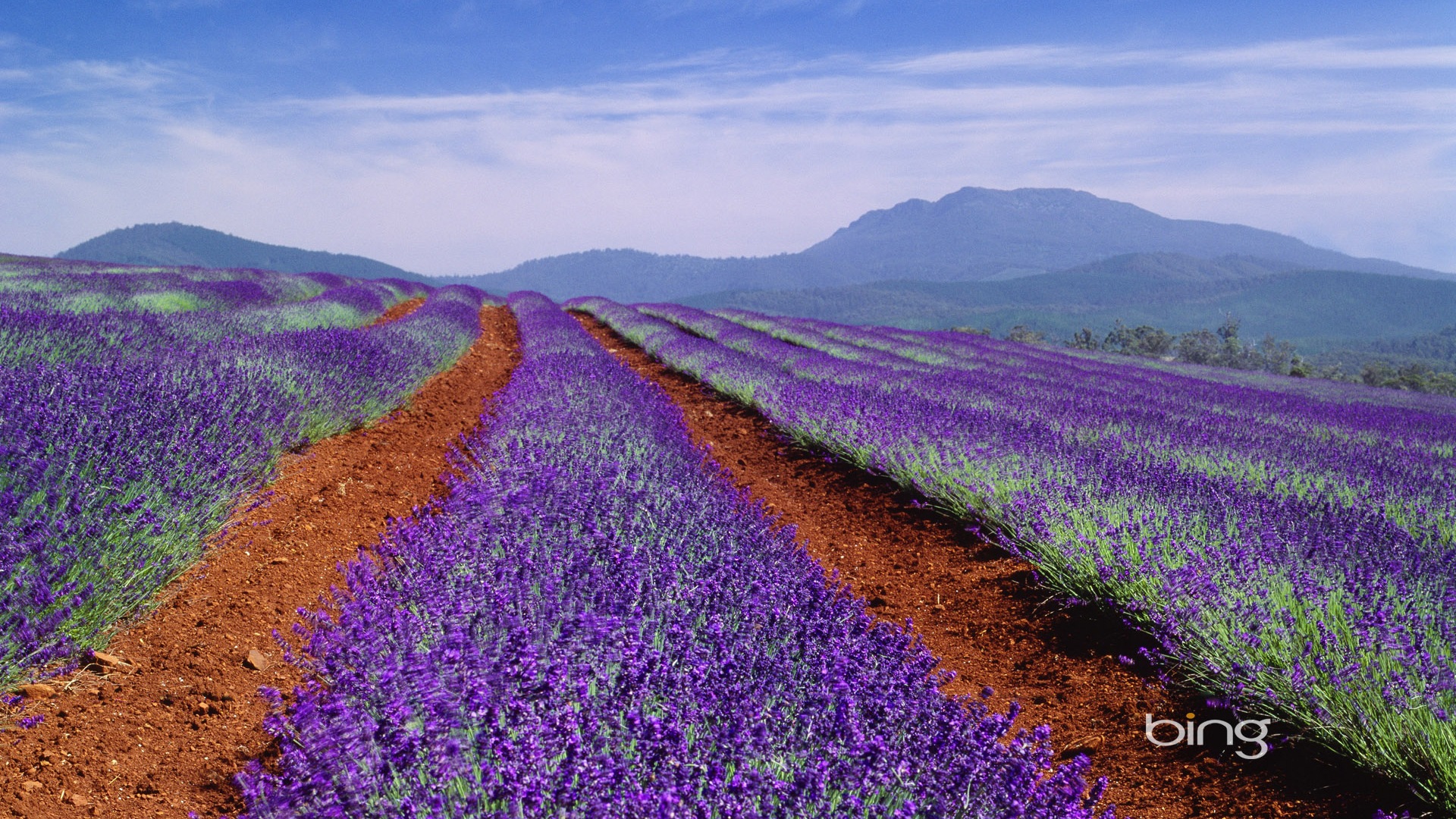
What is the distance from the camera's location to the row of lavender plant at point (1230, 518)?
2.19m

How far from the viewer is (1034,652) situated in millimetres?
3131

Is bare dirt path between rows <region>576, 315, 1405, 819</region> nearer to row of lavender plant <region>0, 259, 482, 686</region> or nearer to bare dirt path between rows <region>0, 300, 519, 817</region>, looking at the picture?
bare dirt path between rows <region>0, 300, 519, 817</region>

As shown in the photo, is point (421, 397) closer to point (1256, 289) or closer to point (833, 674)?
point (833, 674)

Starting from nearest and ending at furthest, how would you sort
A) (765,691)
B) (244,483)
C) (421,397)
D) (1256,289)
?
(765,691), (244,483), (421,397), (1256,289)

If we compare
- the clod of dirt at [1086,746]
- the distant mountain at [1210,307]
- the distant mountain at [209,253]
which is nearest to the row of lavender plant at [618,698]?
the clod of dirt at [1086,746]

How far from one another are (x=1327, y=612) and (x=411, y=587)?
295 cm

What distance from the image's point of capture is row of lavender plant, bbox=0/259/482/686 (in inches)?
91.0

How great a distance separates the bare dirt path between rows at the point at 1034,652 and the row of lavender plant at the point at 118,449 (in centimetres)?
288

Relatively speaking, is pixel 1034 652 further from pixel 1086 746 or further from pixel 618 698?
pixel 618 698

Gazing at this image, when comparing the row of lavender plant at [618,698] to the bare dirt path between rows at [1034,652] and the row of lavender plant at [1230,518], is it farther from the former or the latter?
the row of lavender plant at [1230,518]

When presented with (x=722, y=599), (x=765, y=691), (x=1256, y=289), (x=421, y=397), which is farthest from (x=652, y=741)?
(x=1256, y=289)

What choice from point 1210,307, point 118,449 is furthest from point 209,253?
point 1210,307

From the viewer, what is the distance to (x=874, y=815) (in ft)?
4.84

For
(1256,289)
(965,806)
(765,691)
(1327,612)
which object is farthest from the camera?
(1256,289)
